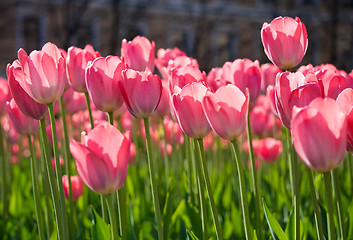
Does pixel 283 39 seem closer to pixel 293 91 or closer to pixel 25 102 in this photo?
pixel 293 91

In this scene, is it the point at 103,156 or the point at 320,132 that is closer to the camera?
the point at 320,132

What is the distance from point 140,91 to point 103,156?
0.20m

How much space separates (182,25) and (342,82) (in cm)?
1871

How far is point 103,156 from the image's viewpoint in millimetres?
735

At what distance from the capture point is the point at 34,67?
2.99ft

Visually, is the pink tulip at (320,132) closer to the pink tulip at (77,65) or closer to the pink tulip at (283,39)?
the pink tulip at (283,39)

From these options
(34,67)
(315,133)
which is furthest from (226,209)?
(315,133)

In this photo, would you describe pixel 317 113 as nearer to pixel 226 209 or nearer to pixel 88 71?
pixel 88 71

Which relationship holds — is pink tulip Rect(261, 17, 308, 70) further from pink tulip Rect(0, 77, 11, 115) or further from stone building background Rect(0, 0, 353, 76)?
stone building background Rect(0, 0, 353, 76)

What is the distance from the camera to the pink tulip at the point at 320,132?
2.05 feet

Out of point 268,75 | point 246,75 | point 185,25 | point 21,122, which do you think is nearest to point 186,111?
point 246,75

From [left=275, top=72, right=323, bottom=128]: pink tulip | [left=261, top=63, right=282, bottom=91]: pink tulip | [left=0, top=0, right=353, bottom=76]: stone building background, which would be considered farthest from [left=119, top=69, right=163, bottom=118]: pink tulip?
[left=0, top=0, right=353, bottom=76]: stone building background

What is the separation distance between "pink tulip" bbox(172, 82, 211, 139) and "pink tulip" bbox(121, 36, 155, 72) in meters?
0.43

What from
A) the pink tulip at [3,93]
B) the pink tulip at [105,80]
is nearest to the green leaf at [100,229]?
the pink tulip at [105,80]
